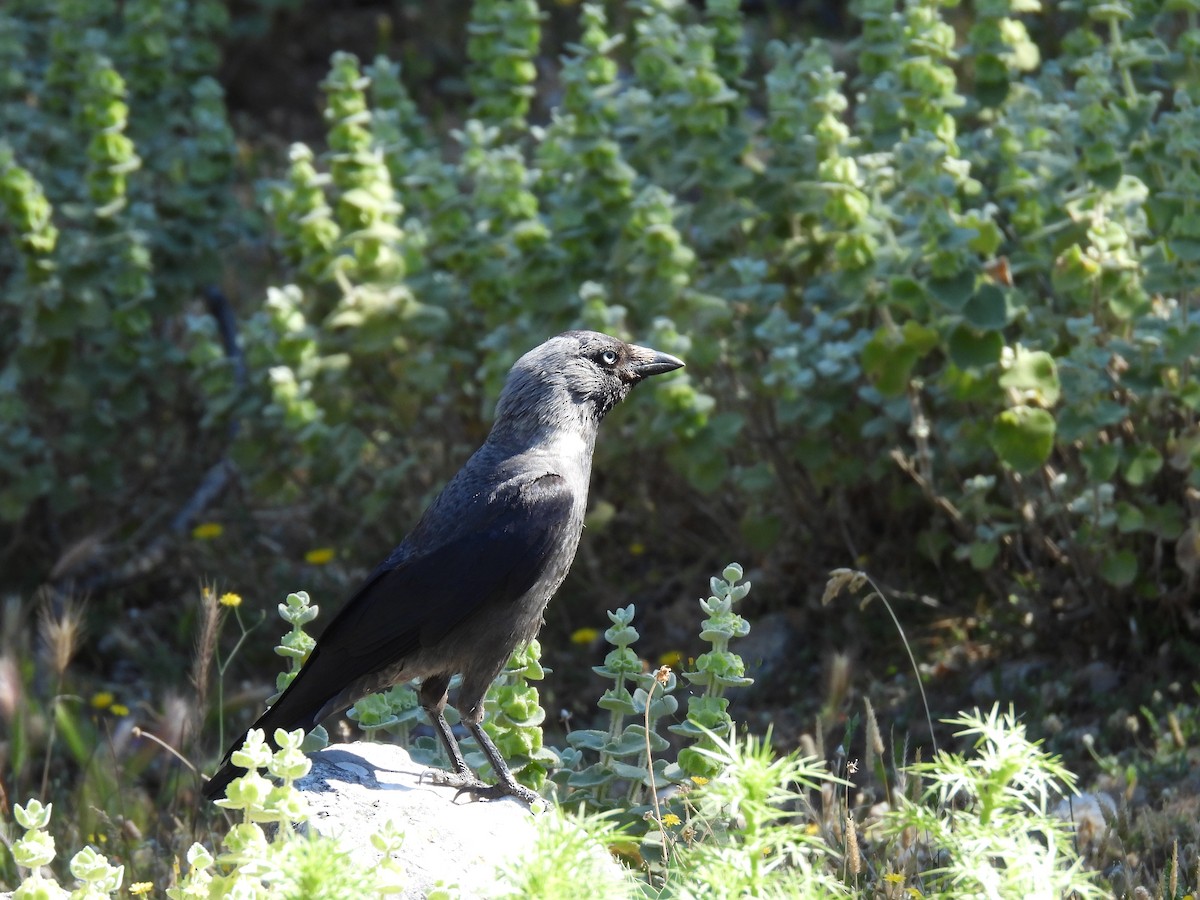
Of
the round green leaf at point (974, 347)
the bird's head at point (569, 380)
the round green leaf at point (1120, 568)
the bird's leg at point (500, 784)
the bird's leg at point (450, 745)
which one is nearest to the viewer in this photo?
the bird's leg at point (500, 784)

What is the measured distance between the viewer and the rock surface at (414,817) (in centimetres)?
319

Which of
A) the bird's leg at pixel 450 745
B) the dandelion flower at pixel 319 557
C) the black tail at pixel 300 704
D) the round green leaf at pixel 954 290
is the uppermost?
the round green leaf at pixel 954 290

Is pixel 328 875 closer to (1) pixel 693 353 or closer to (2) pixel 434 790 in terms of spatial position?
(2) pixel 434 790

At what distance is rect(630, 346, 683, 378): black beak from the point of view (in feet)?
14.9

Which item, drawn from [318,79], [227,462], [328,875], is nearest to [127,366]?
[227,462]

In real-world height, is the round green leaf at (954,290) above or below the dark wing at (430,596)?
above

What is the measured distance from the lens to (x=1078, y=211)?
181 inches

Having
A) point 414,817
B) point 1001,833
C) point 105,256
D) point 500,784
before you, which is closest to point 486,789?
point 500,784

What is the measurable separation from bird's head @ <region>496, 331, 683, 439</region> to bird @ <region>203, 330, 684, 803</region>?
0.47 feet

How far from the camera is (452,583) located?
387 centimetres

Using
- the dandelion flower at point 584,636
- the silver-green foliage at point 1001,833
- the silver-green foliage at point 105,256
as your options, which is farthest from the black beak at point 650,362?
the silver-green foliage at point 105,256

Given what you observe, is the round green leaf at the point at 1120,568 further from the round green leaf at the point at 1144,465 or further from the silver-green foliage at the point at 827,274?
the round green leaf at the point at 1144,465

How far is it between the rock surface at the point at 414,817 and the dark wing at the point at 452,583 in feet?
0.87

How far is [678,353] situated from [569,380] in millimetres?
952
